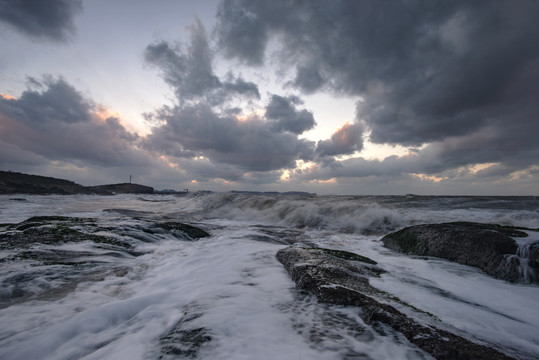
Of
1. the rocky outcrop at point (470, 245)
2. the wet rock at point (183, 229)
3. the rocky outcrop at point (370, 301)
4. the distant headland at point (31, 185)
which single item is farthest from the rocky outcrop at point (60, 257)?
the distant headland at point (31, 185)

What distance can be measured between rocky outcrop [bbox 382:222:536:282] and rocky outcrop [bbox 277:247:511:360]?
1.88 meters

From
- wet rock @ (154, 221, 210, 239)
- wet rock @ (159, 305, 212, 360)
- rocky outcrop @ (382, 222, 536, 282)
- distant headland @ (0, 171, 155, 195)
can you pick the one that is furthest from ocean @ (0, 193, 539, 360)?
distant headland @ (0, 171, 155, 195)

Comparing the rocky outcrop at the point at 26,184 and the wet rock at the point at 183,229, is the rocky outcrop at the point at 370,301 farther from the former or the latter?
the rocky outcrop at the point at 26,184

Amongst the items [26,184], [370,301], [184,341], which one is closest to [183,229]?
[184,341]

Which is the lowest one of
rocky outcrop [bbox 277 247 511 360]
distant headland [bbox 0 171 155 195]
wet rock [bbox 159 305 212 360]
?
wet rock [bbox 159 305 212 360]

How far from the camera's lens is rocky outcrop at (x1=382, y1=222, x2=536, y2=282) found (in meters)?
3.89

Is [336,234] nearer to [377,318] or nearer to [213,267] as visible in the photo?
[213,267]

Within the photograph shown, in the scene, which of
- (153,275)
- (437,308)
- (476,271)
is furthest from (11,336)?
(476,271)

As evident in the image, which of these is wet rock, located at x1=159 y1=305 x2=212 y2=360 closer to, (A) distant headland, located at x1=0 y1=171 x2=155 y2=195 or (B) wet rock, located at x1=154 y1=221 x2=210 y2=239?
(B) wet rock, located at x1=154 y1=221 x2=210 y2=239

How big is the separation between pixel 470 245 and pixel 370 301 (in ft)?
12.2

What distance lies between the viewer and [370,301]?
211 centimetres

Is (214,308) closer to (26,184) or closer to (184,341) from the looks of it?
(184,341)

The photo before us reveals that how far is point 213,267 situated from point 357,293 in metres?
2.27

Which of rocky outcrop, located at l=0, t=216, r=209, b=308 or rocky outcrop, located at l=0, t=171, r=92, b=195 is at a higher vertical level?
rocky outcrop, located at l=0, t=171, r=92, b=195
